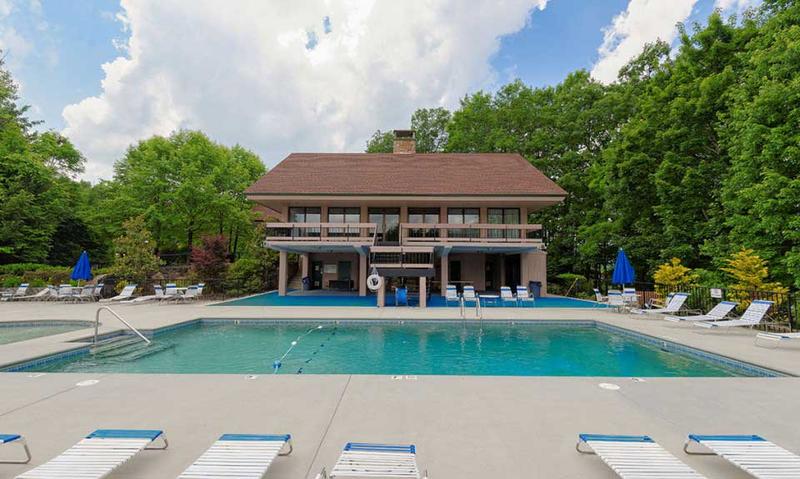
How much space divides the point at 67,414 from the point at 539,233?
96.5ft

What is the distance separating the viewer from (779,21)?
1476 cm

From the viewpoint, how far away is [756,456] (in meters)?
3.08

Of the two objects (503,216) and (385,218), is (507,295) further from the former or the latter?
(385,218)

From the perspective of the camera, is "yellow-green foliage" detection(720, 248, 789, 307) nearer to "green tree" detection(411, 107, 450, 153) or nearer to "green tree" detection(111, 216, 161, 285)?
"green tree" detection(111, 216, 161, 285)

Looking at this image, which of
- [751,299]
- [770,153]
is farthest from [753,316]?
[770,153]

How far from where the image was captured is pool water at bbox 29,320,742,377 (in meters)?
7.64

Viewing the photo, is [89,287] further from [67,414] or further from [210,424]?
[210,424]

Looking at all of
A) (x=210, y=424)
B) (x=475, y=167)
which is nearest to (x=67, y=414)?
(x=210, y=424)

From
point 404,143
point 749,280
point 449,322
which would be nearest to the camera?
point 749,280

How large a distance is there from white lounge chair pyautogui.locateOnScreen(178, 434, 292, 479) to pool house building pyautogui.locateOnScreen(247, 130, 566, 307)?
48.0 feet

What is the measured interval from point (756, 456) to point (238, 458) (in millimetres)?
4371

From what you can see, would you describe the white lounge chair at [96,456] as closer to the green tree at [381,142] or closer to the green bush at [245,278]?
the green bush at [245,278]

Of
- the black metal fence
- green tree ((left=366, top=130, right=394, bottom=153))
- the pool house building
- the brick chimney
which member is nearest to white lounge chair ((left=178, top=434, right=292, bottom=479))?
the black metal fence

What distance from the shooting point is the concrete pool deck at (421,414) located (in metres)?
3.46
